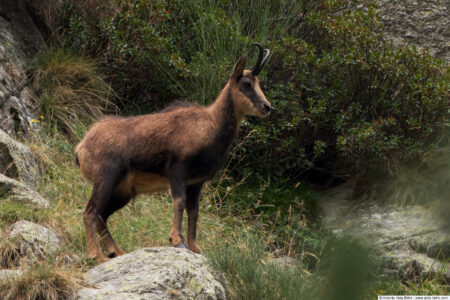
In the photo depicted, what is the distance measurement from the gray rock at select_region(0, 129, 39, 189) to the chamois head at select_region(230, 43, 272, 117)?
2890 mm

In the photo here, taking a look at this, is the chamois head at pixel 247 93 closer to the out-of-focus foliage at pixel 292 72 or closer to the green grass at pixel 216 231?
the green grass at pixel 216 231

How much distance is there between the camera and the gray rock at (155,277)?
4.06m

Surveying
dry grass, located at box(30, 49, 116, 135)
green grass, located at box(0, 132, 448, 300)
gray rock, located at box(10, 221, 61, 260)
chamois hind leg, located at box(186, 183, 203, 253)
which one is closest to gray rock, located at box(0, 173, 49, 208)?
green grass, located at box(0, 132, 448, 300)

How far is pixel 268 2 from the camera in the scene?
9.21 meters

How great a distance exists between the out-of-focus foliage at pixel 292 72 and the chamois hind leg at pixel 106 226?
11.0 ft

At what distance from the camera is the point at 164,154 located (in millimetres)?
5062

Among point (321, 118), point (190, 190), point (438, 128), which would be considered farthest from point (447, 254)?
point (190, 190)

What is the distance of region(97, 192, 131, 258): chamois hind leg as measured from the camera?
204 inches

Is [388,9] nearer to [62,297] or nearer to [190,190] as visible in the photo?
[190,190]

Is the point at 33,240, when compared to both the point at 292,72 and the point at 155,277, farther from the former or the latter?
the point at 292,72

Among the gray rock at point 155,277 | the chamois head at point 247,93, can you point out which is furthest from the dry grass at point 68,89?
the gray rock at point 155,277

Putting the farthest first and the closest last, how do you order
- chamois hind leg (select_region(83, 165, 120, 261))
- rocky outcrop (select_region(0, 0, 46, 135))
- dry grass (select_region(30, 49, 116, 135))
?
dry grass (select_region(30, 49, 116, 135)), rocky outcrop (select_region(0, 0, 46, 135)), chamois hind leg (select_region(83, 165, 120, 261))

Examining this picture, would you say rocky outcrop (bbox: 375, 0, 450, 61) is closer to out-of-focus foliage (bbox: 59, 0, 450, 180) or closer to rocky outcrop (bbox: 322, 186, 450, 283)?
out-of-focus foliage (bbox: 59, 0, 450, 180)

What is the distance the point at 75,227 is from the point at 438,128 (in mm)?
5285
